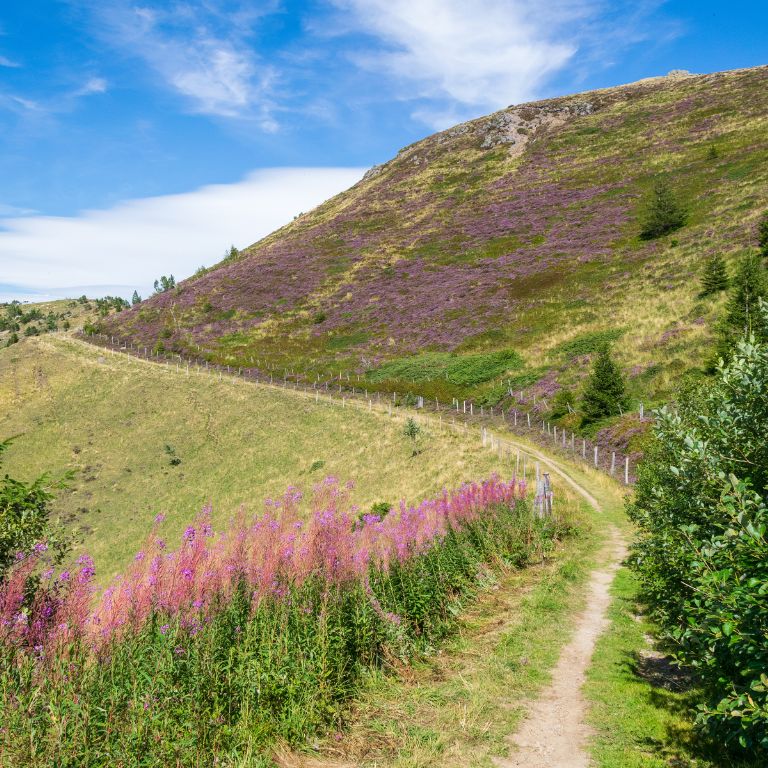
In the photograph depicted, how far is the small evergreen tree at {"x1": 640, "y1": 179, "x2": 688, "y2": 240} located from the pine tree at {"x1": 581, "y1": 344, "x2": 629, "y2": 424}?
1721 inches

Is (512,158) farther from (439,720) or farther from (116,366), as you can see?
(439,720)

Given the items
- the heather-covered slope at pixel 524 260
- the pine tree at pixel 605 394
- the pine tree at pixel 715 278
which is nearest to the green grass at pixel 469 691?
the pine tree at pixel 605 394

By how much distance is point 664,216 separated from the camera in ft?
221

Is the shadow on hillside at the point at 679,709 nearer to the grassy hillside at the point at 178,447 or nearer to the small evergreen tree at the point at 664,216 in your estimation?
the grassy hillside at the point at 178,447

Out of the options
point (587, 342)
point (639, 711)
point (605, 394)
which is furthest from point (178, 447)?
point (639, 711)

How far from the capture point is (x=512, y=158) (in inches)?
4779

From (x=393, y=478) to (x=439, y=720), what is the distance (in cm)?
2312

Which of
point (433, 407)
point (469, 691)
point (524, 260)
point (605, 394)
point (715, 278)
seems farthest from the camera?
point (524, 260)

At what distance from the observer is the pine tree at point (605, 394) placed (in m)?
33.8

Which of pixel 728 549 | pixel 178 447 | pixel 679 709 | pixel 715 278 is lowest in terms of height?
pixel 178 447

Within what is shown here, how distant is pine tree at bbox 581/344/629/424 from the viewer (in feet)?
111

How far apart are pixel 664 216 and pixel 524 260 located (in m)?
18.3

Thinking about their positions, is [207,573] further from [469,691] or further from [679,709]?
[679,709]

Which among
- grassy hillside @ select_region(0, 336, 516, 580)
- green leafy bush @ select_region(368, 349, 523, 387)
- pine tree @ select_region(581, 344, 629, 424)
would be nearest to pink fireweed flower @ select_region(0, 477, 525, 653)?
grassy hillside @ select_region(0, 336, 516, 580)
